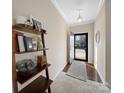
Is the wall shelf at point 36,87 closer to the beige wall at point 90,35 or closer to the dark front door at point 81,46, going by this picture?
the beige wall at point 90,35

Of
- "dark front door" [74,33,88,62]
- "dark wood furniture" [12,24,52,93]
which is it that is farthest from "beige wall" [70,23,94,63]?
"dark wood furniture" [12,24,52,93]

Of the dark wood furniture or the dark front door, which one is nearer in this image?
the dark wood furniture

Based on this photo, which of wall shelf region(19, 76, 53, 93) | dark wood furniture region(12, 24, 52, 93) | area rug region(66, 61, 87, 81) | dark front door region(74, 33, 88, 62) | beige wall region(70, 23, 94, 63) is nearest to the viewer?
dark wood furniture region(12, 24, 52, 93)

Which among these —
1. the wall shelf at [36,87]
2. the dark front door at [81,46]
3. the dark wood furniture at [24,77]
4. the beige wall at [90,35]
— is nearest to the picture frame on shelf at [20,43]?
the dark wood furniture at [24,77]

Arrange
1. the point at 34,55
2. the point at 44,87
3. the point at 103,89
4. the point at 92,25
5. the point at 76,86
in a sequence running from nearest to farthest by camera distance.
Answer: the point at 44,87 < the point at 34,55 < the point at 103,89 < the point at 76,86 < the point at 92,25

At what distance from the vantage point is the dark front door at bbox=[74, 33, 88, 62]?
5.89 meters

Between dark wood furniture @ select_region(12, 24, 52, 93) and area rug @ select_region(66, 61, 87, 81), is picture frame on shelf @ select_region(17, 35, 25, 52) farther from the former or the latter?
area rug @ select_region(66, 61, 87, 81)

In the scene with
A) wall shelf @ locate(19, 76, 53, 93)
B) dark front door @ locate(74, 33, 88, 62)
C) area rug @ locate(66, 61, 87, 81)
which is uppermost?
dark front door @ locate(74, 33, 88, 62)

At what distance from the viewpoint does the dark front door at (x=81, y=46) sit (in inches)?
232
